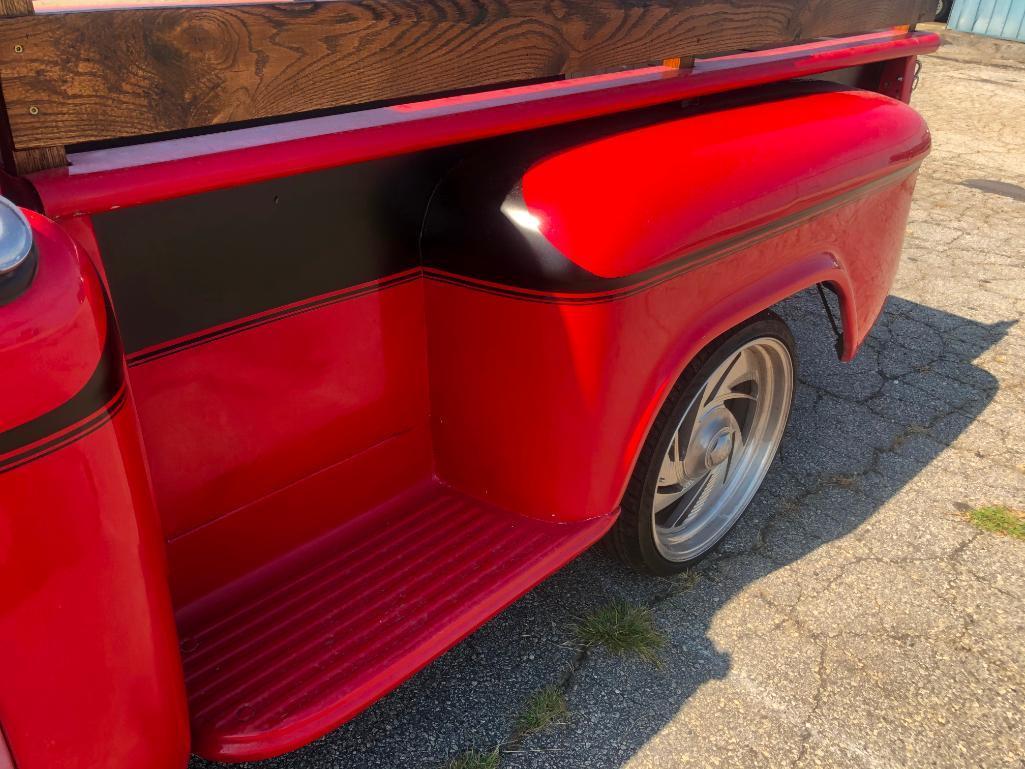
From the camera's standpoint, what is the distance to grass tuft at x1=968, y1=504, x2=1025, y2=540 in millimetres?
2531

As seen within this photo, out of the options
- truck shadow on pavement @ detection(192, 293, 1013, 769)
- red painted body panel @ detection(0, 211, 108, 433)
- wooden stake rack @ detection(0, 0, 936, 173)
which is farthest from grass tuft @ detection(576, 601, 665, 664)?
red painted body panel @ detection(0, 211, 108, 433)

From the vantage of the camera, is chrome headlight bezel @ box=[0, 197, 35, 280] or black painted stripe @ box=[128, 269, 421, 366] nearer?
chrome headlight bezel @ box=[0, 197, 35, 280]

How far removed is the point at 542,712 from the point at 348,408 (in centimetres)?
81

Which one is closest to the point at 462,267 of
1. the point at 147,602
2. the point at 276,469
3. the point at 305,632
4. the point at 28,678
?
the point at 276,469

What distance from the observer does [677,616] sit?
7.14ft

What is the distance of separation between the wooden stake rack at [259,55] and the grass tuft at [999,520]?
1.83 m

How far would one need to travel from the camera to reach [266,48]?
112cm

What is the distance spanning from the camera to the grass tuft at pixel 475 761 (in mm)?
1753

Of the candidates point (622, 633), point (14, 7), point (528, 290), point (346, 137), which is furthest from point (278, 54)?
point (622, 633)

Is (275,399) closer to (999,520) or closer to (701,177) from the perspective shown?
(701,177)

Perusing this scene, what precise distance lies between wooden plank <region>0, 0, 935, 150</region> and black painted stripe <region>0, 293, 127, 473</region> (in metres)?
0.25

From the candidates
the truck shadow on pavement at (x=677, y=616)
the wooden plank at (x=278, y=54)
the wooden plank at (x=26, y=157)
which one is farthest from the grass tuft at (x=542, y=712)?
the wooden plank at (x=26, y=157)

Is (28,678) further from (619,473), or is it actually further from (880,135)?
(880,135)

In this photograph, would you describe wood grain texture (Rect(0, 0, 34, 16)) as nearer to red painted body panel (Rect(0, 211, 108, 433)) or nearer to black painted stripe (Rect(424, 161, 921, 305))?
red painted body panel (Rect(0, 211, 108, 433))
